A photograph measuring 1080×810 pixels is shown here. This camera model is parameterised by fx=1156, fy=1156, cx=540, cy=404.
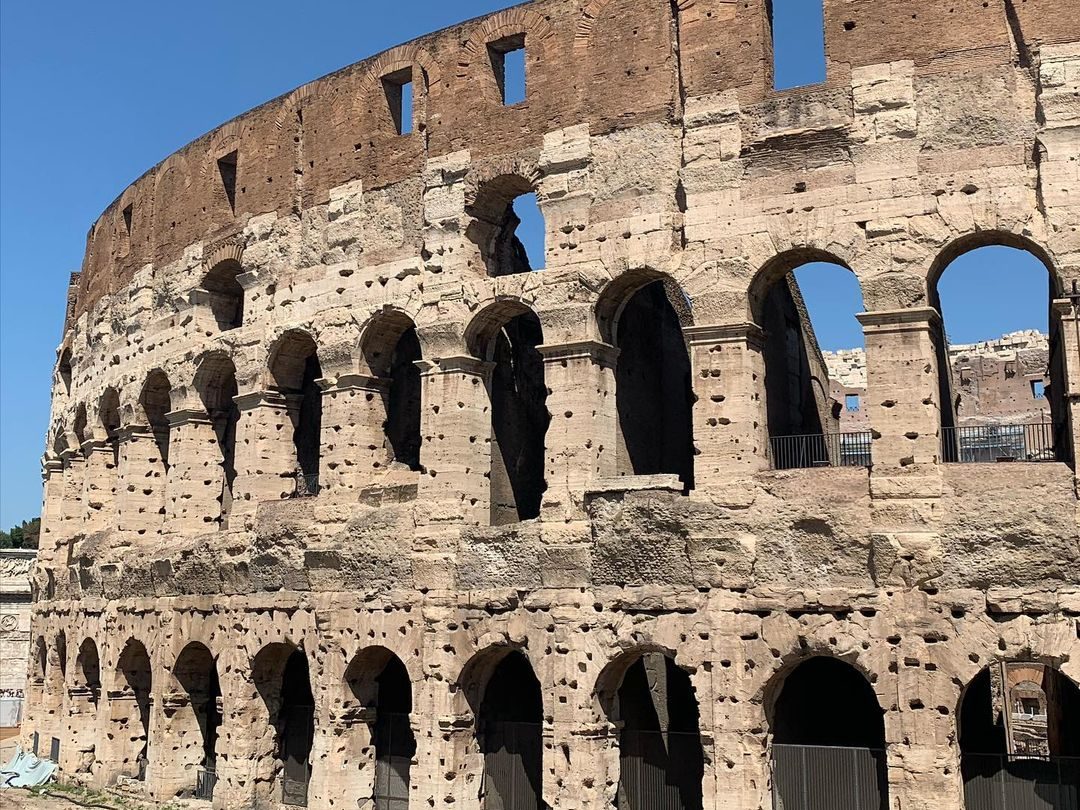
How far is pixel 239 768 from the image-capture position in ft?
51.5

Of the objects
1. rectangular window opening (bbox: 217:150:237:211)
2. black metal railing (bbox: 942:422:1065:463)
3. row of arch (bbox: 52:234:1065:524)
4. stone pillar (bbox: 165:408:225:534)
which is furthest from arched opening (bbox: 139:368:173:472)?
black metal railing (bbox: 942:422:1065:463)

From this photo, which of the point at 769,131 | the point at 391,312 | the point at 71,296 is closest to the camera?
the point at 769,131

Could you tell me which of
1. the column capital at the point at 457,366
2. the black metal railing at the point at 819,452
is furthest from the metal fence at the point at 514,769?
the black metal railing at the point at 819,452

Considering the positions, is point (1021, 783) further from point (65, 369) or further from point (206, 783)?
point (65, 369)

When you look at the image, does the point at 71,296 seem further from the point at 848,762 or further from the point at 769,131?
the point at 848,762

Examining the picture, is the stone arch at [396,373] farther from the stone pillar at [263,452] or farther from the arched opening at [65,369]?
the arched opening at [65,369]

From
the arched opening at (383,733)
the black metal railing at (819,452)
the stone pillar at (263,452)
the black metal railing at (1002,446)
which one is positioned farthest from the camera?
the stone pillar at (263,452)

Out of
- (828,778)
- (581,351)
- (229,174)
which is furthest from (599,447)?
(229,174)

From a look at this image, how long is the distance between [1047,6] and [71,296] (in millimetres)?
20596

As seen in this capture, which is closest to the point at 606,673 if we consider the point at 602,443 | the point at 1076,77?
the point at 602,443

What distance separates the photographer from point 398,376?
1725cm

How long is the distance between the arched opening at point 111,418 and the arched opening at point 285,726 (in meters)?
6.18

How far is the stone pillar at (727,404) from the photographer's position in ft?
40.3

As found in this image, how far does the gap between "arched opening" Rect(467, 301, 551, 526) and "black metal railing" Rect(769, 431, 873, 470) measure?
10.4ft
